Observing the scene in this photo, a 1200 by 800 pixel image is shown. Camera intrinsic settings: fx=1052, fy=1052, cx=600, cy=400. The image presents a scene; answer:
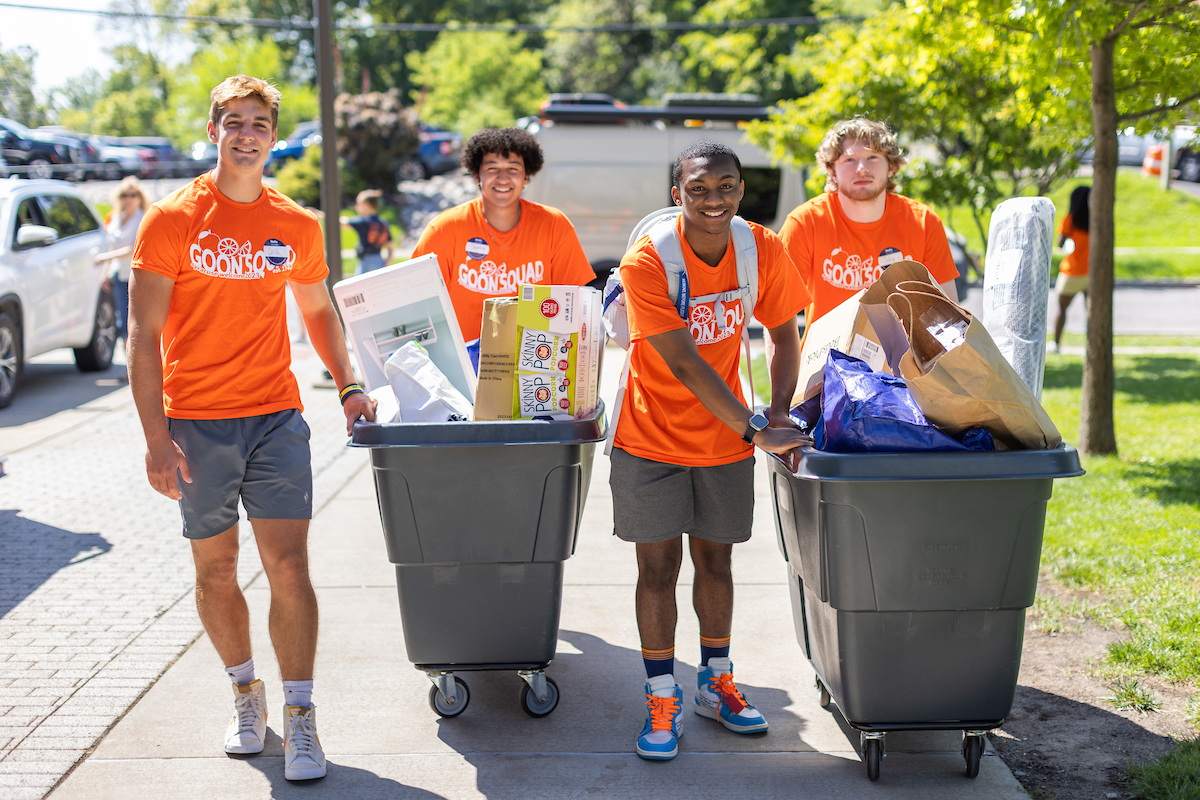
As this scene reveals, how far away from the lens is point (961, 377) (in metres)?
2.74

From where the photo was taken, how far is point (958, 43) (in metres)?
7.42

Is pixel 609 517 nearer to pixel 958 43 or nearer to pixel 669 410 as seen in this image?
pixel 669 410

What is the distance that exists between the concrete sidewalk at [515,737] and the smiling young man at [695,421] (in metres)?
0.18

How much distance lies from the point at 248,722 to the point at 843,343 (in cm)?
216

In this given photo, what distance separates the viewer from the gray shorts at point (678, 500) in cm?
325

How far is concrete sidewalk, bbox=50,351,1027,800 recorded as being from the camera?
3.04 metres

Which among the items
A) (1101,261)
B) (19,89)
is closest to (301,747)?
(1101,261)

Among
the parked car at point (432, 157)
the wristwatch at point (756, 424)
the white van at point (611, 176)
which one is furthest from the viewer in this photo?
the parked car at point (432, 157)

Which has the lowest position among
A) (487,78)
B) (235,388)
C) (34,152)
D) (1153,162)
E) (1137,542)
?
(1137,542)

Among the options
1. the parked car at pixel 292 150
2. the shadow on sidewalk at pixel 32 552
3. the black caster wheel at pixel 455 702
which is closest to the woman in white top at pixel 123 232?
the shadow on sidewalk at pixel 32 552

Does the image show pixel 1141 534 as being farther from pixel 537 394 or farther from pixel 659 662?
pixel 537 394

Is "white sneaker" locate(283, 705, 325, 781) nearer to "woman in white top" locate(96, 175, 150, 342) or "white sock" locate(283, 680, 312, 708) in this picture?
"white sock" locate(283, 680, 312, 708)

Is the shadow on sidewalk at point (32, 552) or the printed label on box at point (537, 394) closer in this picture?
the printed label on box at point (537, 394)

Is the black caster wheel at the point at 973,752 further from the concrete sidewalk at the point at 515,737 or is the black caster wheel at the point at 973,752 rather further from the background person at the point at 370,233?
the background person at the point at 370,233
